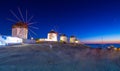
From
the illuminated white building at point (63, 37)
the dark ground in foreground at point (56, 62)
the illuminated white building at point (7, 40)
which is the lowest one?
the dark ground in foreground at point (56, 62)

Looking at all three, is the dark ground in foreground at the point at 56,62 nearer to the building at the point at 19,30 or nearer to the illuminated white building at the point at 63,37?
the building at the point at 19,30

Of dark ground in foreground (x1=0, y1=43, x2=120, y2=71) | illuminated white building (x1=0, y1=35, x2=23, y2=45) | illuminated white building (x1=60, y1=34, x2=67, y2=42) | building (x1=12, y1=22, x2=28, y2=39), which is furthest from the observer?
illuminated white building (x1=60, y1=34, x2=67, y2=42)

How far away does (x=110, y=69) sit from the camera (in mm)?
14180

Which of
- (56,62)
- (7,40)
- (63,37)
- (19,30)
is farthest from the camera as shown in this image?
(63,37)

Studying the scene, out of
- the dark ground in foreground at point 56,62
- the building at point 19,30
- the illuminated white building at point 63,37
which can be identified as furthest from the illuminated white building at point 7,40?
the illuminated white building at point 63,37

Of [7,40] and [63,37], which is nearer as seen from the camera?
[7,40]

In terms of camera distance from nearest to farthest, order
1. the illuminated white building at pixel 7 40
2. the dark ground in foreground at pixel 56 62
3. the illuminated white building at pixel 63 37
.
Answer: the dark ground in foreground at pixel 56 62 < the illuminated white building at pixel 7 40 < the illuminated white building at pixel 63 37

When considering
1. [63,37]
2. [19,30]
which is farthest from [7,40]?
[63,37]

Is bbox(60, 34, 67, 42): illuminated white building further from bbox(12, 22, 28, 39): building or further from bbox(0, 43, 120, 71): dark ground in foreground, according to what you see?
bbox(0, 43, 120, 71): dark ground in foreground

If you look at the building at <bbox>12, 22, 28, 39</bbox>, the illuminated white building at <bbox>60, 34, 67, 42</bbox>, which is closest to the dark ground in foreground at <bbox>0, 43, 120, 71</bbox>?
the building at <bbox>12, 22, 28, 39</bbox>

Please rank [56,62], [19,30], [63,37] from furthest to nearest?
[63,37] < [19,30] < [56,62]

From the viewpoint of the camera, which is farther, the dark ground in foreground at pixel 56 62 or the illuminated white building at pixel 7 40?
the illuminated white building at pixel 7 40

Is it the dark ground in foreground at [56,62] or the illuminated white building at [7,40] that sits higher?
the illuminated white building at [7,40]

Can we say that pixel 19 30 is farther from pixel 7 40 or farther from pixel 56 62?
pixel 56 62
